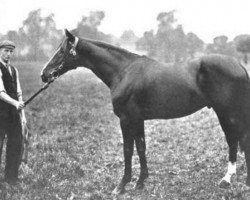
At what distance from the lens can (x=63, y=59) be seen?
6.26 metres

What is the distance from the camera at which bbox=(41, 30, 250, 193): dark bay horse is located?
5.77 meters

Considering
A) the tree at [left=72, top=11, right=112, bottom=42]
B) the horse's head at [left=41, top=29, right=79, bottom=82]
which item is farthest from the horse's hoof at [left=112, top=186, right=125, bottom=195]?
the tree at [left=72, top=11, right=112, bottom=42]

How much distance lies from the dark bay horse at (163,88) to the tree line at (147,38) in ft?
198

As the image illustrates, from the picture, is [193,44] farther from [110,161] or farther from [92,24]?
[110,161]

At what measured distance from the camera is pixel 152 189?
20.2ft

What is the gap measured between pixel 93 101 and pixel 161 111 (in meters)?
11.6

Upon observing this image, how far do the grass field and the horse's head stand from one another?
6.39 ft

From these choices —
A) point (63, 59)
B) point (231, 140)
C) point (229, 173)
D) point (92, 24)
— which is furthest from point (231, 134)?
point (92, 24)

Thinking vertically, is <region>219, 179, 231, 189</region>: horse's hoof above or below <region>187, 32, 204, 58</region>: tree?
below

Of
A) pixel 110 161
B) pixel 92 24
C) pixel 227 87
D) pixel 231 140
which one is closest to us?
pixel 227 87

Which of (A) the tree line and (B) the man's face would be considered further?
(A) the tree line

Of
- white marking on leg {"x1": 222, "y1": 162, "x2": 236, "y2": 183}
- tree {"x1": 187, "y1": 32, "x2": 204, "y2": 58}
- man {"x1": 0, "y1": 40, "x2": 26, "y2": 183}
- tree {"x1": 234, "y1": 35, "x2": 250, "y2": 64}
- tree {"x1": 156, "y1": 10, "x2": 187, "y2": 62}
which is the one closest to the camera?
man {"x1": 0, "y1": 40, "x2": 26, "y2": 183}

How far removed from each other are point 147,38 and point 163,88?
7155cm

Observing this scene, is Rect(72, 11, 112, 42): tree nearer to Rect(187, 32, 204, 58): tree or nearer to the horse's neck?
Rect(187, 32, 204, 58): tree
